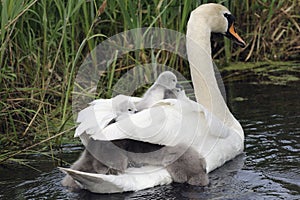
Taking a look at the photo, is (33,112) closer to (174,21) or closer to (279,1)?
(174,21)

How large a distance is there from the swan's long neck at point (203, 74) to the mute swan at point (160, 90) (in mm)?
665

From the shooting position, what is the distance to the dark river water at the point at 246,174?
15.5 feet

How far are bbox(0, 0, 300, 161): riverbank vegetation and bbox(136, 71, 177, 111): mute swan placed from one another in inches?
20.3

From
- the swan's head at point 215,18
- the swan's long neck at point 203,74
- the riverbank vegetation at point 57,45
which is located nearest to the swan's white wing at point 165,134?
the swan's long neck at point 203,74

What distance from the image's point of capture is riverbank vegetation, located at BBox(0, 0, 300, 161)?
5734 millimetres

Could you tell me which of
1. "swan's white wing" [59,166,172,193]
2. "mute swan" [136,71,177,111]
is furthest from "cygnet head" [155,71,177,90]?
"swan's white wing" [59,166,172,193]

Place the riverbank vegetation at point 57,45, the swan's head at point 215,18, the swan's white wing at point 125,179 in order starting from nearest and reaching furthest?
the swan's white wing at point 125,179, the riverbank vegetation at point 57,45, the swan's head at point 215,18

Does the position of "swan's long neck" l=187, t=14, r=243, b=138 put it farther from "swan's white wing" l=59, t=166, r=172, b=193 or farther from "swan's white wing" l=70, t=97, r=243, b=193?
"swan's white wing" l=59, t=166, r=172, b=193

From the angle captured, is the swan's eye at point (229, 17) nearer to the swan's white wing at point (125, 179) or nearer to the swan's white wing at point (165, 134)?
the swan's white wing at point (165, 134)

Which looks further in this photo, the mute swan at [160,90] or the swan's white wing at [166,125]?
the mute swan at [160,90]

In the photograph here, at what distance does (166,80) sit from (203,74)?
30.8 inches

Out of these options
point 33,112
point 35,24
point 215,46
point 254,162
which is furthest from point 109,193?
point 215,46

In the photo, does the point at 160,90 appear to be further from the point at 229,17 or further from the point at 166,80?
the point at 229,17

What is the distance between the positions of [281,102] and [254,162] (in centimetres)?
170
